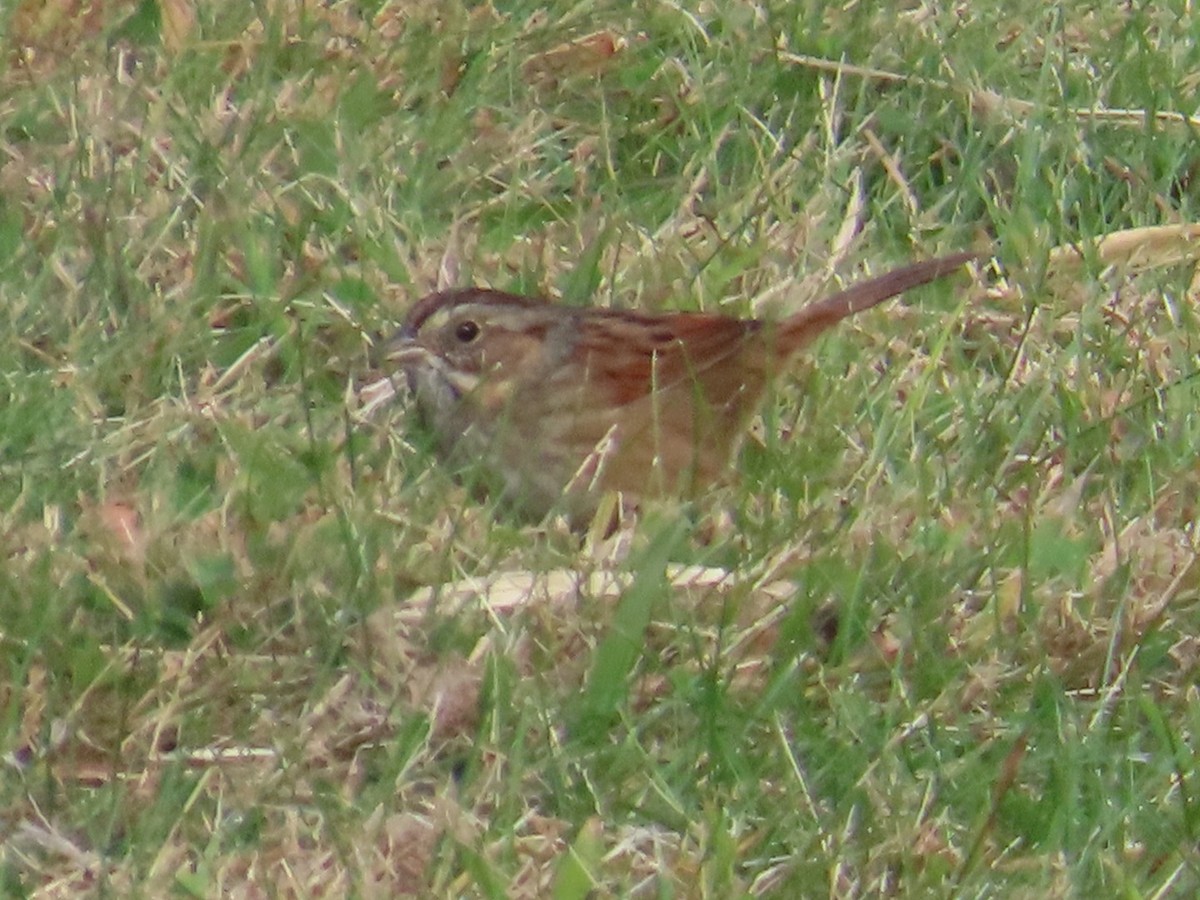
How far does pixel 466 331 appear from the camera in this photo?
5.32m

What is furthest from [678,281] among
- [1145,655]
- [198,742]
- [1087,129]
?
[198,742]

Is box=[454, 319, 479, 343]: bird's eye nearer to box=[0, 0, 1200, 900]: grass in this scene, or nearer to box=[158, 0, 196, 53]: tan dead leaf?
box=[0, 0, 1200, 900]: grass

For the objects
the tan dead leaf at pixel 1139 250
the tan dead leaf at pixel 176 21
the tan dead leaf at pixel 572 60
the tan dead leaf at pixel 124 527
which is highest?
the tan dead leaf at pixel 176 21

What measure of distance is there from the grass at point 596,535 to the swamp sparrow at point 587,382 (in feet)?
0.44

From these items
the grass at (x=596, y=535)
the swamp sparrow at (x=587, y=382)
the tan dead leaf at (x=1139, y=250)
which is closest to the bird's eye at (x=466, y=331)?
the swamp sparrow at (x=587, y=382)

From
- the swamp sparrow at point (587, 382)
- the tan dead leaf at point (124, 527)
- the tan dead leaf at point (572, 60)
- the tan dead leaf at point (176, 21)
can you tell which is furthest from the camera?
the tan dead leaf at point (572, 60)

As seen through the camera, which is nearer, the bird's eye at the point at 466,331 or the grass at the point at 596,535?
the grass at the point at 596,535

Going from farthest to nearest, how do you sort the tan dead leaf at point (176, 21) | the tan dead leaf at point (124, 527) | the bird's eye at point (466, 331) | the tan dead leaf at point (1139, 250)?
the tan dead leaf at point (176, 21), the tan dead leaf at point (1139, 250), the bird's eye at point (466, 331), the tan dead leaf at point (124, 527)

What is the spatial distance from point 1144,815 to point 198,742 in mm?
1470

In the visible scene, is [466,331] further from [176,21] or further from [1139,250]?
[1139,250]

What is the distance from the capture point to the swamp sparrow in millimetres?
5043

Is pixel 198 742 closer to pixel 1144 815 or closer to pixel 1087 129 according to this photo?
pixel 1144 815

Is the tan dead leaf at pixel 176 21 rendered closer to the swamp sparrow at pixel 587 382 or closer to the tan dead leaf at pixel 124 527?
the swamp sparrow at pixel 587 382

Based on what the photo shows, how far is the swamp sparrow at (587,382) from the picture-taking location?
5.04 meters
